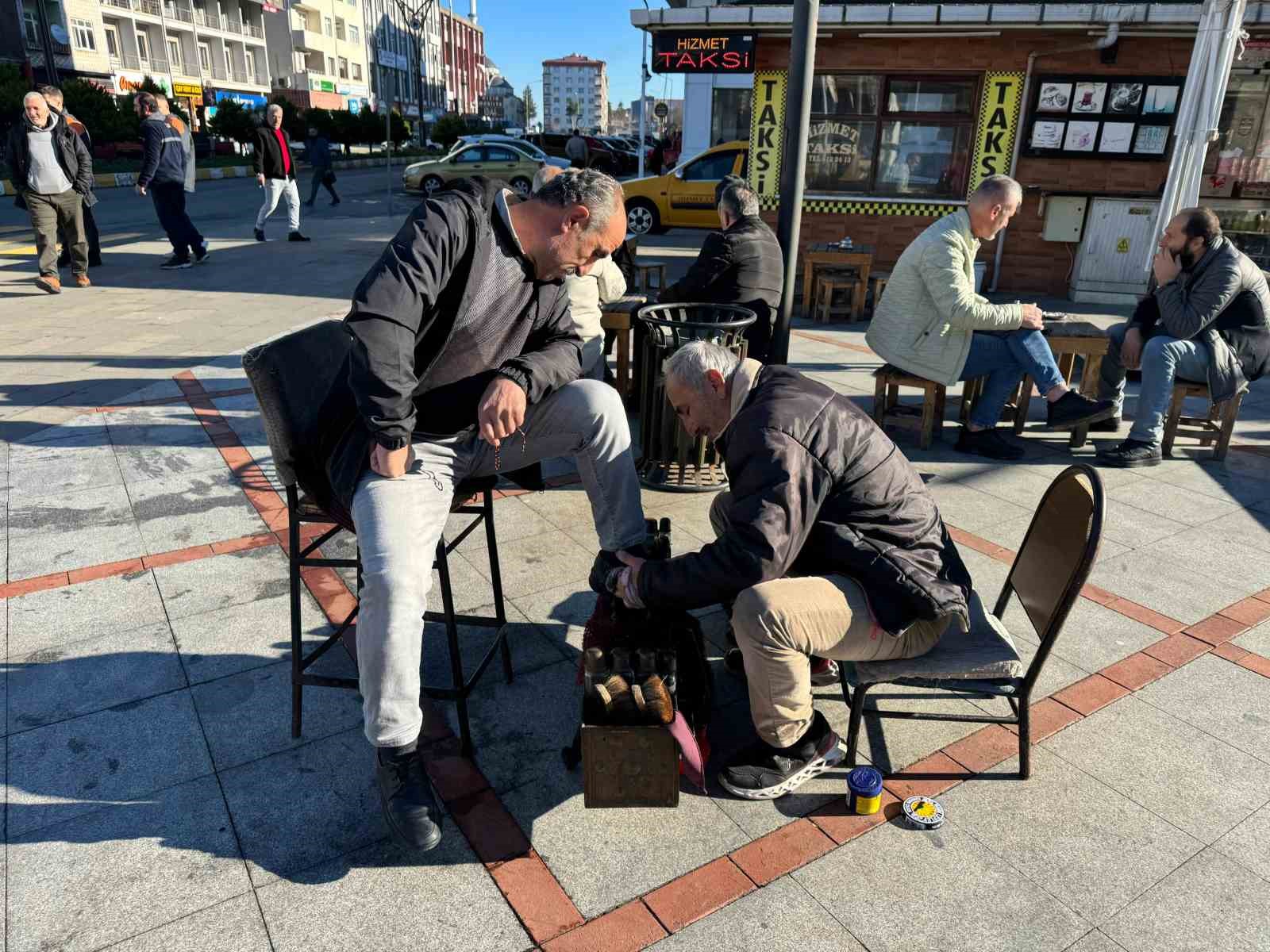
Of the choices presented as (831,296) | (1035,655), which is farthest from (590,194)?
(831,296)

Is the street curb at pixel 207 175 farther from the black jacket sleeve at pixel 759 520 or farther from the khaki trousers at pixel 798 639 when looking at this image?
the khaki trousers at pixel 798 639

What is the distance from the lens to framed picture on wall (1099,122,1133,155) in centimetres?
980

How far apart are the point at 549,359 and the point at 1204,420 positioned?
17.2 feet

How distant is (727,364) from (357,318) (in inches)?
40.5

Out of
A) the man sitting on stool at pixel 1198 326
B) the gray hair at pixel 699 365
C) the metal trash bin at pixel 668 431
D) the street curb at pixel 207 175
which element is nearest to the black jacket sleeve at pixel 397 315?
the gray hair at pixel 699 365

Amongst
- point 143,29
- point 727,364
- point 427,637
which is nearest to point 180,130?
point 427,637

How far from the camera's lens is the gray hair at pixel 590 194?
8.26 feet

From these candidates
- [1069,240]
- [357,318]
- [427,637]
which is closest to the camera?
[357,318]

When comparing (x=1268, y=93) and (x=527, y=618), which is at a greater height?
(x=1268, y=93)

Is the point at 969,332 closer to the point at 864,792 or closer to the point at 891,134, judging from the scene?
the point at 864,792

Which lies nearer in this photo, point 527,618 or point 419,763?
point 419,763

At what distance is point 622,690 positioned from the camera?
7.75 ft

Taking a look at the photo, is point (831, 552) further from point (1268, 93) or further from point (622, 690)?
point (1268, 93)

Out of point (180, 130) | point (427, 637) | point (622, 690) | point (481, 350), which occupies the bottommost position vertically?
point (427, 637)
